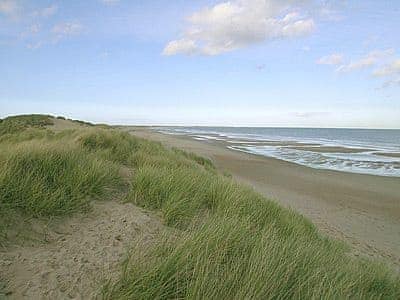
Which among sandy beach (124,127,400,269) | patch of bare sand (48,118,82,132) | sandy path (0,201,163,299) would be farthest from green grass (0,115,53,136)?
sandy path (0,201,163,299)

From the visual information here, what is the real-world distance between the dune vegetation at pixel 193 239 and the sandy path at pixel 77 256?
0.22 m

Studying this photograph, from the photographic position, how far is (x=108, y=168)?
5.67m

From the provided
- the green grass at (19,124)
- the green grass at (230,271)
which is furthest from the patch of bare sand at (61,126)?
the green grass at (230,271)

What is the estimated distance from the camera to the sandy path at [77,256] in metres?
2.71

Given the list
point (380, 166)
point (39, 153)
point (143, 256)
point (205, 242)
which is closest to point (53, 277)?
point (143, 256)

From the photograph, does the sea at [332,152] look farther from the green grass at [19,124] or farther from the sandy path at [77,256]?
the green grass at [19,124]

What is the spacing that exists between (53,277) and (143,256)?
0.78 m

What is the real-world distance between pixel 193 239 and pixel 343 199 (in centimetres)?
1186

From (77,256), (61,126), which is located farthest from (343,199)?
(61,126)

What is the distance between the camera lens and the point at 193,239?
3365mm

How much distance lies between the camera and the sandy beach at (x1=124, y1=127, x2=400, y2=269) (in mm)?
8602

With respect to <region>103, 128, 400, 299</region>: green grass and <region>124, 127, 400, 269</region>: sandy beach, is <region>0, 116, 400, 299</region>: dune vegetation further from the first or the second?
<region>124, 127, 400, 269</region>: sandy beach

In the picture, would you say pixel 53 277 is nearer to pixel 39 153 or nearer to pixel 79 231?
pixel 79 231

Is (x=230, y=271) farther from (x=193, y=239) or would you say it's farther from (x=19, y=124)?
(x=19, y=124)
